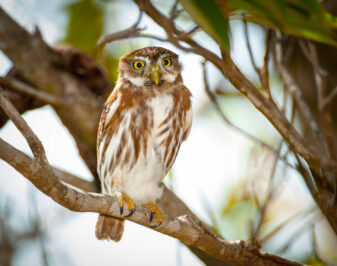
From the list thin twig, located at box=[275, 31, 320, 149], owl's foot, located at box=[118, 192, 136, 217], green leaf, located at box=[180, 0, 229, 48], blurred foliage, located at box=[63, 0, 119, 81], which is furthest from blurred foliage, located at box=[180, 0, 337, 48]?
blurred foliage, located at box=[63, 0, 119, 81]

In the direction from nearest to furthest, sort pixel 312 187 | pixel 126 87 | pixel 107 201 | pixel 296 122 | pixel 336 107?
1. pixel 107 201
2. pixel 312 187
3. pixel 126 87
4. pixel 336 107
5. pixel 296 122

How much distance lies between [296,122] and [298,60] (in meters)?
0.75

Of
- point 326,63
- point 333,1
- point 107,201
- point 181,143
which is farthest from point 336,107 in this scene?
point 107,201

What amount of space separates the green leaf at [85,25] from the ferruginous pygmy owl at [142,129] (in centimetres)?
152

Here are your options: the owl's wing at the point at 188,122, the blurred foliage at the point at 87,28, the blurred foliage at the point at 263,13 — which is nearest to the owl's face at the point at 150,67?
the owl's wing at the point at 188,122

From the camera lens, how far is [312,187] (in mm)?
2930

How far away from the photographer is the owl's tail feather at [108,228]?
3.80 metres

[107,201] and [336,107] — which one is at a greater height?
[336,107]

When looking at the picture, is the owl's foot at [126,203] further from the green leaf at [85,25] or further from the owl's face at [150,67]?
the green leaf at [85,25]

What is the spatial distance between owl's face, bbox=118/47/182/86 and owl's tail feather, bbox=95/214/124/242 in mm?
1160

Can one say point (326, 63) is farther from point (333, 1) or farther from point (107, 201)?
point (107, 201)

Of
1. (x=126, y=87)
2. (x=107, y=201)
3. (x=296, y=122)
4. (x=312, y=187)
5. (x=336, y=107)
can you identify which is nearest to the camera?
(x=107, y=201)

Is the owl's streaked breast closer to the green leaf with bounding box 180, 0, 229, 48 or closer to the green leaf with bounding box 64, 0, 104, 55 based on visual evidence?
the green leaf with bounding box 180, 0, 229, 48

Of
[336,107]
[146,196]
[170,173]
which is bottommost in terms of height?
[146,196]
